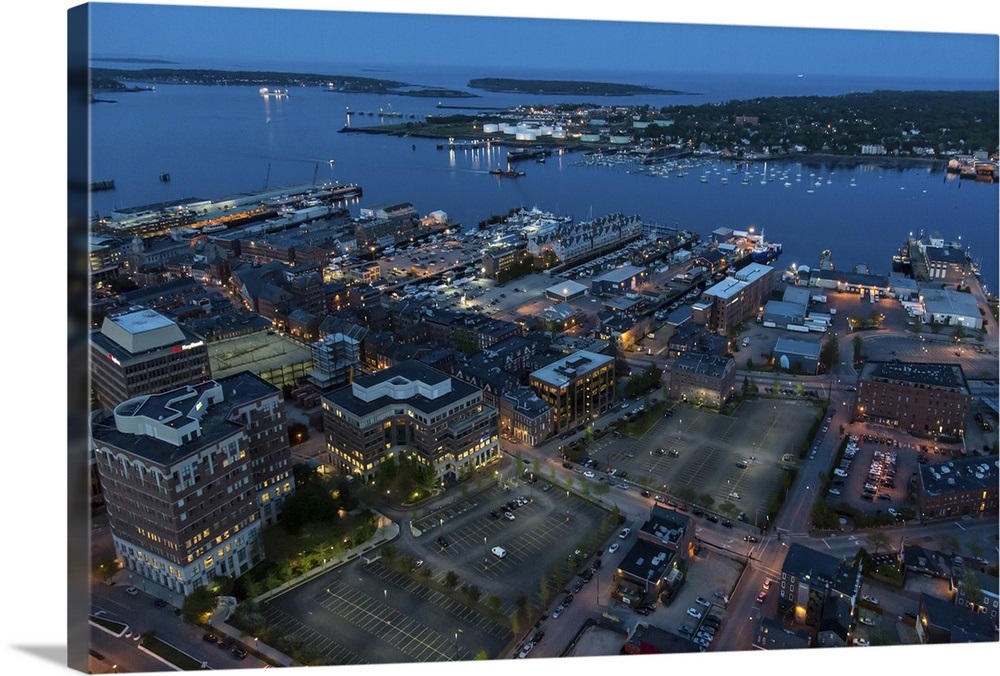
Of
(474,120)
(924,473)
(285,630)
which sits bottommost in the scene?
(285,630)

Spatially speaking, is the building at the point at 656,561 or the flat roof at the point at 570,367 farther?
the flat roof at the point at 570,367

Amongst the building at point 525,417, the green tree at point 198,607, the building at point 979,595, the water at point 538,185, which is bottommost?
the green tree at point 198,607

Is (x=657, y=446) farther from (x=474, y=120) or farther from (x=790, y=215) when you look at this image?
(x=474, y=120)

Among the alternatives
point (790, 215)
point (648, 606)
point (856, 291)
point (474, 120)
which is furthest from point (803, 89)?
point (648, 606)

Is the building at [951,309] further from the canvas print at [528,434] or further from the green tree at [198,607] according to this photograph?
the green tree at [198,607]

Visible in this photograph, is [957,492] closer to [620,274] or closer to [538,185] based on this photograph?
[620,274]

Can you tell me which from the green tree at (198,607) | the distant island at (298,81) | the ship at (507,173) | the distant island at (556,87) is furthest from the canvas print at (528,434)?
the distant island at (556,87)
